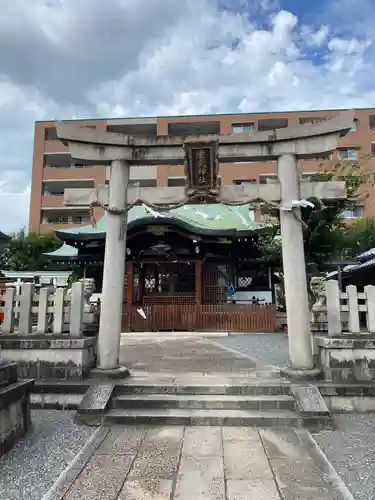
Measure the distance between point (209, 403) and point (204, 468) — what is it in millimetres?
1593

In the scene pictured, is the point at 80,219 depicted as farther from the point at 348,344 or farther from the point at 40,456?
the point at 40,456

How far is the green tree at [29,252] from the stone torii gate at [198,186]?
23335mm

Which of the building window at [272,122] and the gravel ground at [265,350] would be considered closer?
the gravel ground at [265,350]

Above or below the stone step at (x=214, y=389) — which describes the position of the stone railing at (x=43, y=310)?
above

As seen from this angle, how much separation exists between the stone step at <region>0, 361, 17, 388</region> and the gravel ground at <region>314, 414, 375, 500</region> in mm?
3788

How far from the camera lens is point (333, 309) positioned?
6.07 metres

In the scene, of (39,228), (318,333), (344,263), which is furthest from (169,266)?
(39,228)

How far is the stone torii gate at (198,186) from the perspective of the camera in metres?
6.27

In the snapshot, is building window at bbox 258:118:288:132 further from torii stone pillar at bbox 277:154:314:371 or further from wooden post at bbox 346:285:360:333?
wooden post at bbox 346:285:360:333

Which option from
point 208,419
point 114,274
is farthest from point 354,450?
point 114,274

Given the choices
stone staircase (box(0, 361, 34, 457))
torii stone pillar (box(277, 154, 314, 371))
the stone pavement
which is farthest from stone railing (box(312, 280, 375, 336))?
stone staircase (box(0, 361, 34, 457))

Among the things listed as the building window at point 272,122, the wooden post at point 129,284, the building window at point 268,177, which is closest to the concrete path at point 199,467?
the building window at point 268,177

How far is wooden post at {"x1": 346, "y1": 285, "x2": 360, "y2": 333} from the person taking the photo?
602cm

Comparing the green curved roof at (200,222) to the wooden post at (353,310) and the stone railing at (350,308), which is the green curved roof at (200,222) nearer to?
the stone railing at (350,308)
